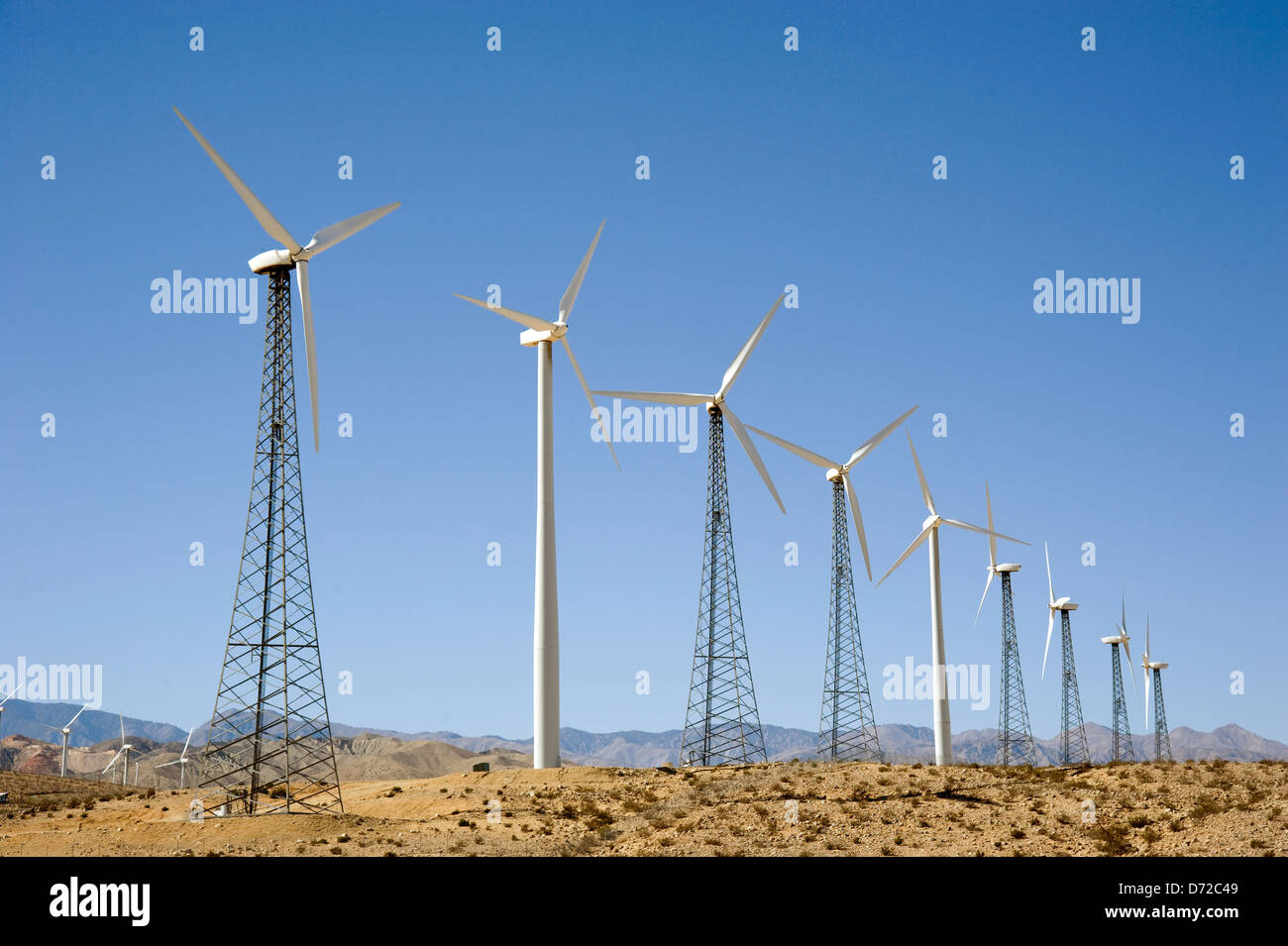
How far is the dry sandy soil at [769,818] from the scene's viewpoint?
114 feet

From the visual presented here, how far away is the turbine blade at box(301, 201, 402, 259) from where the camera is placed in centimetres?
4477

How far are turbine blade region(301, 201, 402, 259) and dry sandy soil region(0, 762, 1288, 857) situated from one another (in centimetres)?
2047

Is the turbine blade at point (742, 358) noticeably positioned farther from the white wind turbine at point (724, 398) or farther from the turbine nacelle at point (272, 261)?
the turbine nacelle at point (272, 261)

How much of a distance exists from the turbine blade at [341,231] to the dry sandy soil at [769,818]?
2047 cm

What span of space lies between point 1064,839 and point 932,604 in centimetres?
3372

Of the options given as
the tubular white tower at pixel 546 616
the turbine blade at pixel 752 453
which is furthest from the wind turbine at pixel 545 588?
the turbine blade at pixel 752 453

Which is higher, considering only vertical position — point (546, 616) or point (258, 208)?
point (258, 208)

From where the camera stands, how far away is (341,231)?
47.0 metres

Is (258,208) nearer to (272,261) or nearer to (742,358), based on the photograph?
(272,261)

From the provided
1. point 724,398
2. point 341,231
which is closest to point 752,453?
point 724,398

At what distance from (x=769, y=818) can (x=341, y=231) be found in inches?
1075

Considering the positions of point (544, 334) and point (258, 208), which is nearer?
point (258, 208)
